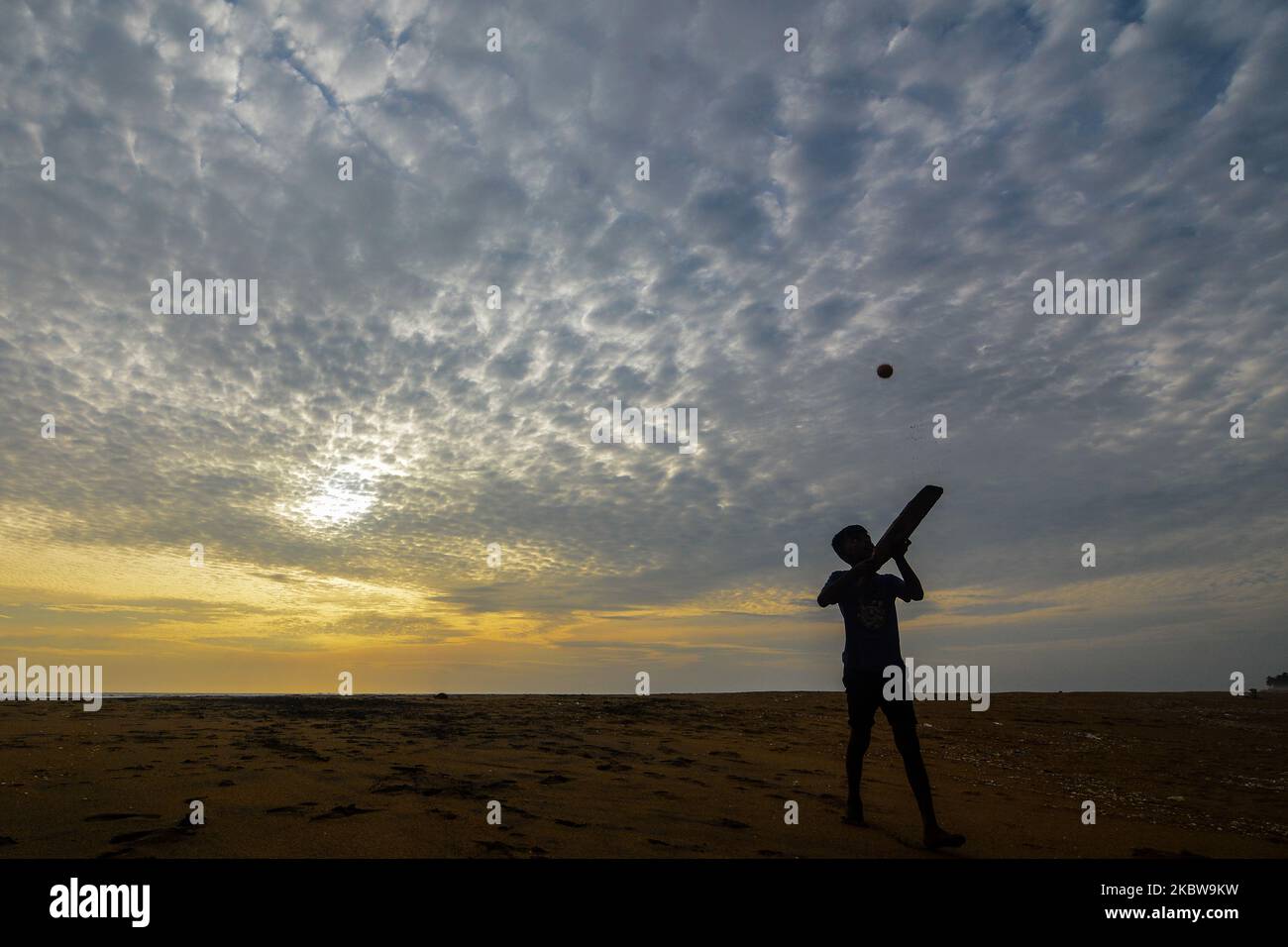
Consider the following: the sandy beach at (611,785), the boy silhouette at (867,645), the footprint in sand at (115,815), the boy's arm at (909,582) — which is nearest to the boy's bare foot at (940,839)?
the sandy beach at (611,785)

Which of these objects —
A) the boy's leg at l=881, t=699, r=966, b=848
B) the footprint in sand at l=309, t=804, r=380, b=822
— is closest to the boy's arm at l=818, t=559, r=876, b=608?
the boy's leg at l=881, t=699, r=966, b=848

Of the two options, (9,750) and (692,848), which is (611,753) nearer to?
(692,848)

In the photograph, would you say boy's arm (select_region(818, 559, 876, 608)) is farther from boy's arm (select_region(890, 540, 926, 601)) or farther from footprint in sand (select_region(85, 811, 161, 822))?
footprint in sand (select_region(85, 811, 161, 822))

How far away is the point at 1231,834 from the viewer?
6574 mm

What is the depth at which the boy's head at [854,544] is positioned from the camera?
273 inches

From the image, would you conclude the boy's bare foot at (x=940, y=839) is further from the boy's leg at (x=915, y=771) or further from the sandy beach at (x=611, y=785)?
the sandy beach at (x=611, y=785)

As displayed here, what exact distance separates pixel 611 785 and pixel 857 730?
9.59 feet

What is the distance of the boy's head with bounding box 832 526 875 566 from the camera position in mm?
6945

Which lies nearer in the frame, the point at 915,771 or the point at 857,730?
the point at 915,771

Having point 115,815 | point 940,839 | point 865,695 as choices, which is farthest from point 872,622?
point 115,815

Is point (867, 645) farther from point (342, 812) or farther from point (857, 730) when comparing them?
point (342, 812)

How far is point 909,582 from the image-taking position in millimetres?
6688
